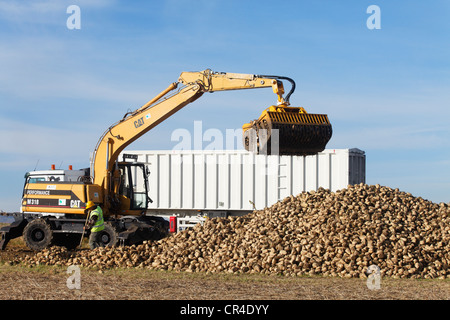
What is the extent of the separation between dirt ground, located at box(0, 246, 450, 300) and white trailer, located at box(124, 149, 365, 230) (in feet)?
27.3

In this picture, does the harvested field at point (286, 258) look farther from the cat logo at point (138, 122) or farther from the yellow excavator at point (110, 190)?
the cat logo at point (138, 122)

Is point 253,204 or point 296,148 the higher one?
point 296,148

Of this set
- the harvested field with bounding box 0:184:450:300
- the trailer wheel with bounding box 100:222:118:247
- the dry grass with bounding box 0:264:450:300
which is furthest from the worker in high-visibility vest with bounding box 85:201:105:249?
the dry grass with bounding box 0:264:450:300

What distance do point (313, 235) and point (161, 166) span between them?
986cm

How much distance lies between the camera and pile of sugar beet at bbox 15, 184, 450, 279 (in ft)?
39.2

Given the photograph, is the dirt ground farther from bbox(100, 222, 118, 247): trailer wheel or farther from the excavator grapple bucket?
the excavator grapple bucket

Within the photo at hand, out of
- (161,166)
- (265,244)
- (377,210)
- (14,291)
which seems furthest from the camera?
(161,166)

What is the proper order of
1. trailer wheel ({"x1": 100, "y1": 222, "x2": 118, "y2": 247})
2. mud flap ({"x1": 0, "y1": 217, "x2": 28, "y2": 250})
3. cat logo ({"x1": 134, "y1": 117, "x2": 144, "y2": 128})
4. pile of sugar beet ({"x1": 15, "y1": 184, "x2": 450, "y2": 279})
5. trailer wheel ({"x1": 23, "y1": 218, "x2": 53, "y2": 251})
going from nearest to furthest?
pile of sugar beet ({"x1": 15, "y1": 184, "x2": 450, "y2": 279}) → trailer wheel ({"x1": 100, "y1": 222, "x2": 118, "y2": 247}) → cat logo ({"x1": 134, "y1": 117, "x2": 144, "y2": 128}) → trailer wheel ({"x1": 23, "y1": 218, "x2": 53, "y2": 251}) → mud flap ({"x1": 0, "y1": 217, "x2": 28, "y2": 250})

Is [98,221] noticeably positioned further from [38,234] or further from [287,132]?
[287,132]

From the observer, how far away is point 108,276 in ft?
38.1

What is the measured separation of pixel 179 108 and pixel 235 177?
224 inches
